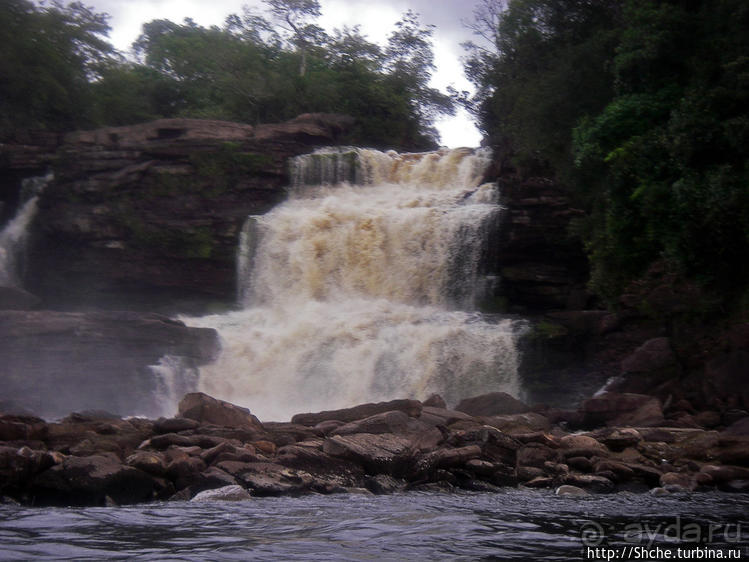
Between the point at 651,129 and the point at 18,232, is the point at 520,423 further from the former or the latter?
the point at 18,232

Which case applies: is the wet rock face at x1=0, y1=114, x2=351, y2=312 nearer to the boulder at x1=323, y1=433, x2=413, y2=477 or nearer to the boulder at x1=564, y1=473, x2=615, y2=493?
the boulder at x1=323, y1=433, x2=413, y2=477

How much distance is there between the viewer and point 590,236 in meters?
21.8

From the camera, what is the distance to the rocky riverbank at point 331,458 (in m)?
10.5

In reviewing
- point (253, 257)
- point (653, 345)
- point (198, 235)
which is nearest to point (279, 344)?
point (253, 257)

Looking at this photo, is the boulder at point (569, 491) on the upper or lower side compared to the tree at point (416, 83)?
lower

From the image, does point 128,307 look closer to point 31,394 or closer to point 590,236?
point 31,394

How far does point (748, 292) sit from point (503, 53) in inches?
549

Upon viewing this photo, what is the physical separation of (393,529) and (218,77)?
36806mm

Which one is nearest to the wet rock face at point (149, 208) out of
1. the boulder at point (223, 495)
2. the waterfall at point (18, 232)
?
the waterfall at point (18, 232)

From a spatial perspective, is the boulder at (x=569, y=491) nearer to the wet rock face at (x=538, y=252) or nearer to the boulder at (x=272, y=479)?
the boulder at (x=272, y=479)

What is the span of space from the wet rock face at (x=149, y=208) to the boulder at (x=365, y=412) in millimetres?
14193

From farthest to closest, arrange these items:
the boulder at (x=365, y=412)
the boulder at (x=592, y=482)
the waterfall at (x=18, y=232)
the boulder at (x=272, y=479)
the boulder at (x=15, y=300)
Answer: the waterfall at (x=18, y=232), the boulder at (x=15, y=300), the boulder at (x=365, y=412), the boulder at (x=592, y=482), the boulder at (x=272, y=479)

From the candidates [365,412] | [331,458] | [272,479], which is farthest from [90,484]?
[365,412]

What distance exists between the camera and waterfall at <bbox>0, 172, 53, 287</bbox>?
1238 inches
